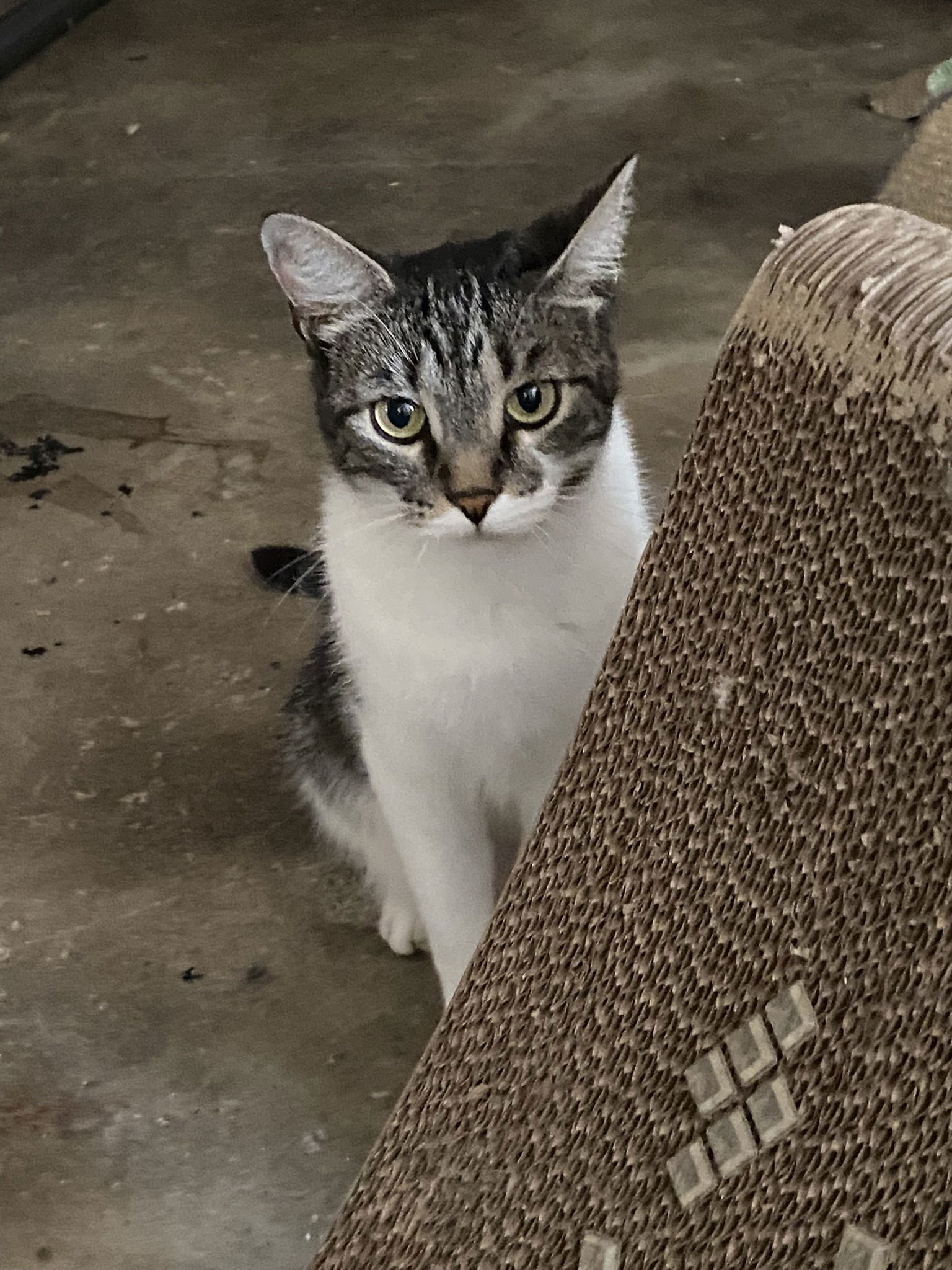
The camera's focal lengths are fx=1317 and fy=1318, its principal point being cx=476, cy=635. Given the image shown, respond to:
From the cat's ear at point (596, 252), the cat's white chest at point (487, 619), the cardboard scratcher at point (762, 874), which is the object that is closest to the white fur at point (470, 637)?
the cat's white chest at point (487, 619)

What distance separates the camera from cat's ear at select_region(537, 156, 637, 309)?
98cm

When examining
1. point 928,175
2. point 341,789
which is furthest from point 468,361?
point 341,789

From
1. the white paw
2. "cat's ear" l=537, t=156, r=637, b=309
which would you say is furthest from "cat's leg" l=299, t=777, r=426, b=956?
"cat's ear" l=537, t=156, r=637, b=309

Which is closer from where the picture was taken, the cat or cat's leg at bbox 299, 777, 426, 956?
the cat

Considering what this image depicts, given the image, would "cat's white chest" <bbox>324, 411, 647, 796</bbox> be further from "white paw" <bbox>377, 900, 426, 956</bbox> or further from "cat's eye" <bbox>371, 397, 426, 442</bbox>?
"white paw" <bbox>377, 900, 426, 956</bbox>

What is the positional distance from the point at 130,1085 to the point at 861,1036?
0.84 meters

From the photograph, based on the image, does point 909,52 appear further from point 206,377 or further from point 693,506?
point 693,506

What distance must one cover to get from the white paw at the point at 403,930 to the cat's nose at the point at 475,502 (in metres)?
0.54

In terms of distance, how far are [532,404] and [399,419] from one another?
0.10 meters

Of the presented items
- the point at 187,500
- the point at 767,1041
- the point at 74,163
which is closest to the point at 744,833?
the point at 767,1041

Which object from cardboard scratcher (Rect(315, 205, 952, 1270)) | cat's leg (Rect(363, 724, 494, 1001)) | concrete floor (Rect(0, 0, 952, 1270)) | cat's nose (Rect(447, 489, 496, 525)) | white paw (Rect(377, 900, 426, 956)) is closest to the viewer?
cardboard scratcher (Rect(315, 205, 952, 1270))

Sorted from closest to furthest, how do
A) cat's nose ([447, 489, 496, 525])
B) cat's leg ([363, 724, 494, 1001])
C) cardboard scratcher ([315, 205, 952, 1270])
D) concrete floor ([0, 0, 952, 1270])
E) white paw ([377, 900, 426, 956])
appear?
cardboard scratcher ([315, 205, 952, 1270])
cat's nose ([447, 489, 496, 525])
cat's leg ([363, 724, 494, 1001])
concrete floor ([0, 0, 952, 1270])
white paw ([377, 900, 426, 956])

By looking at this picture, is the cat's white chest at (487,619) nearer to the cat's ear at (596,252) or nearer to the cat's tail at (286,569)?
the cat's ear at (596,252)

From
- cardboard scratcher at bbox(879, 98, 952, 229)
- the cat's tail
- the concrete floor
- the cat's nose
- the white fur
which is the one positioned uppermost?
cardboard scratcher at bbox(879, 98, 952, 229)
